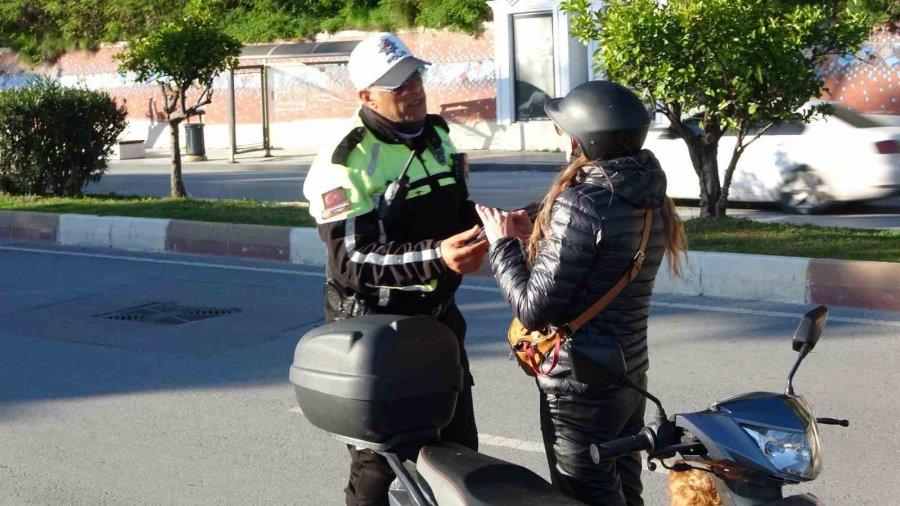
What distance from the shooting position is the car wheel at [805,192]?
1322cm

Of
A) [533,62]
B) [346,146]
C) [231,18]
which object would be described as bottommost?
[346,146]

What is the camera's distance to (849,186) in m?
13.0

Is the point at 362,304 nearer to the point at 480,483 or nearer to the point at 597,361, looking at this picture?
the point at 480,483

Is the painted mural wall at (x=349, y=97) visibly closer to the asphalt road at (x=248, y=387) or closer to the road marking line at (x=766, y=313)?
the asphalt road at (x=248, y=387)

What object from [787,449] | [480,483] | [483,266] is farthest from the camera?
[483,266]

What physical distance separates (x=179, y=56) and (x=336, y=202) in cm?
1240

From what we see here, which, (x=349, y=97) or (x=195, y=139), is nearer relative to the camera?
(x=195, y=139)

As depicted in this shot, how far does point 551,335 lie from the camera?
124 inches

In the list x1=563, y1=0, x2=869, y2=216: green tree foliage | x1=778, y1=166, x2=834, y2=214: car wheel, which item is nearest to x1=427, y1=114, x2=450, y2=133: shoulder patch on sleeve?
x1=563, y1=0, x2=869, y2=216: green tree foliage

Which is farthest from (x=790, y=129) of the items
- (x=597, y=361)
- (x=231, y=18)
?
(x=231, y=18)

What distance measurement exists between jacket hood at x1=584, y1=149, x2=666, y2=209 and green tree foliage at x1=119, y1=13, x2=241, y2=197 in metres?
12.7

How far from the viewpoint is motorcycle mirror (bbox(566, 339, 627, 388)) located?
8.07 ft

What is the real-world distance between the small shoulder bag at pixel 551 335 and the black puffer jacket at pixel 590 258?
2 cm

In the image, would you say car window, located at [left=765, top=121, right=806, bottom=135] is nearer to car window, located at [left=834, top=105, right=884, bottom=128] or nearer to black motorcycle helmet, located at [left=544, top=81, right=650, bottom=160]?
car window, located at [left=834, top=105, right=884, bottom=128]
